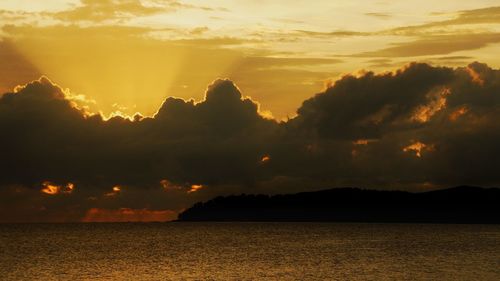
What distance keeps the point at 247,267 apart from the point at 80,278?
33.2 m

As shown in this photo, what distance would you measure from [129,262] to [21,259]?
96.2 feet

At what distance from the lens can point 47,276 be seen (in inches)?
5556

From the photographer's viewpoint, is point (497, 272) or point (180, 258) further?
point (180, 258)

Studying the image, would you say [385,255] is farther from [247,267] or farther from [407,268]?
[247,267]

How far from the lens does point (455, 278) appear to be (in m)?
134

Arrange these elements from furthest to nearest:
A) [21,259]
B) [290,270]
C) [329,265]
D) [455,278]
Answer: [21,259]
[329,265]
[290,270]
[455,278]

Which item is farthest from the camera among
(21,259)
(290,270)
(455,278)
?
(21,259)

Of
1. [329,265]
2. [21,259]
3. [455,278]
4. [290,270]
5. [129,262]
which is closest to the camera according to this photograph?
[455,278]

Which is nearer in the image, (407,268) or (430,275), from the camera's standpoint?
(430,275)

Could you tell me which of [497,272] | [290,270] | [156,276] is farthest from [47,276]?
[497,272]

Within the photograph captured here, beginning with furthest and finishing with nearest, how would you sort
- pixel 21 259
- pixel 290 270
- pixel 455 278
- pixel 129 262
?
pixel 21 259 < pixel 129 262 < pixel 290 270 < pixel 455 278

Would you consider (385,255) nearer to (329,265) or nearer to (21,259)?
(329,265)

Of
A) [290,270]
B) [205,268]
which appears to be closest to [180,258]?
[205,268]

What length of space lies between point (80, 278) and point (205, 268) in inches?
987
